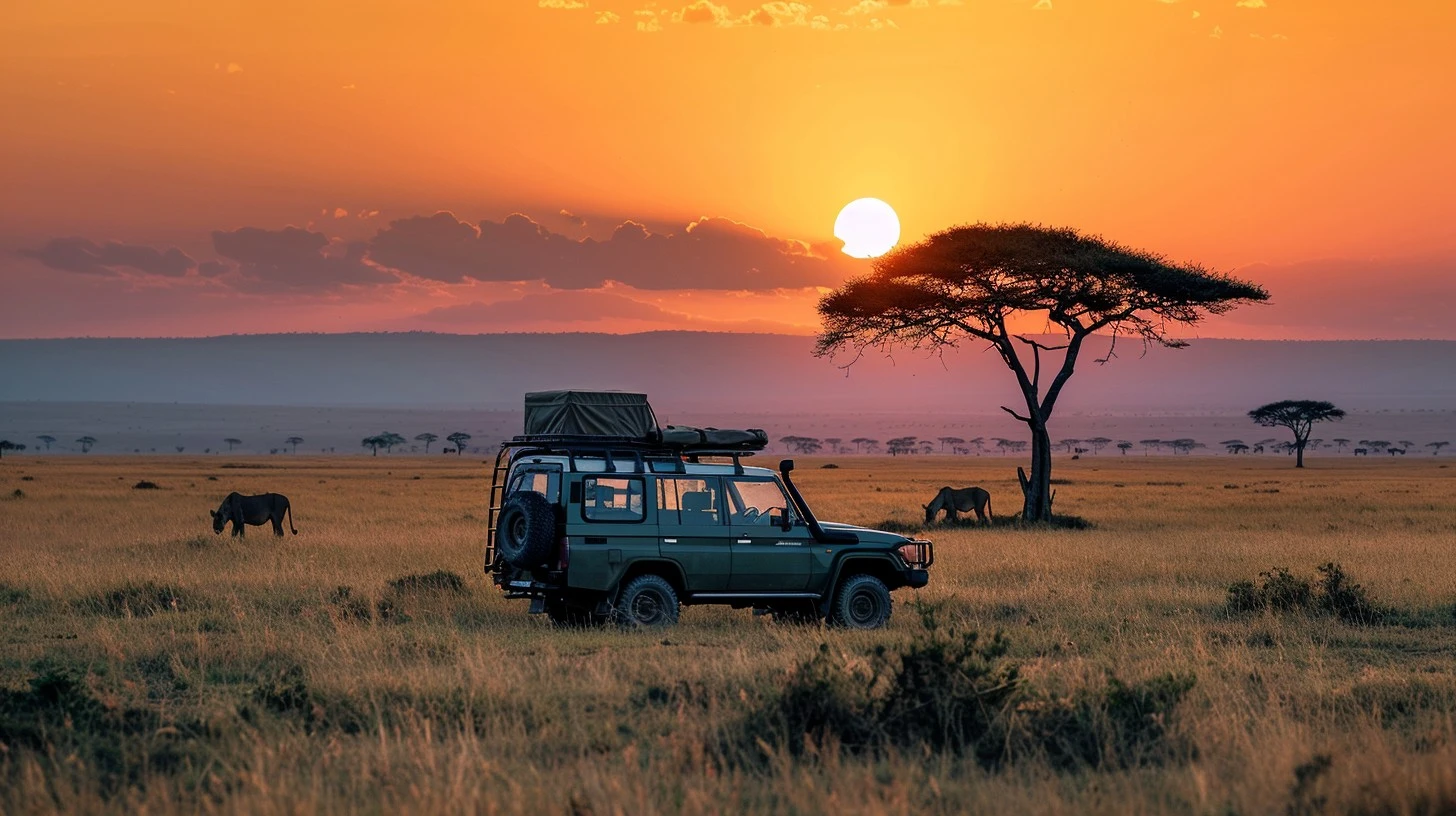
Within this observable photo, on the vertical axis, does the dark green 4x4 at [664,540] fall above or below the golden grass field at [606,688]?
above

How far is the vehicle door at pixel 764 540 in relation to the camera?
575 inches

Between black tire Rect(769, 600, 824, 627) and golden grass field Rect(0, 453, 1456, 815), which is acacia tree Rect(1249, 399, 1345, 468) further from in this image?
black tire Rect(769, 600, 824, 627)

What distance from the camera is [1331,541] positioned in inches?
1057

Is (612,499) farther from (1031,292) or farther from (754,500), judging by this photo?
(1031,292)

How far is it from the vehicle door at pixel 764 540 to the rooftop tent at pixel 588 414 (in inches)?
49.0

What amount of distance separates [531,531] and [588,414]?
2.24 metres

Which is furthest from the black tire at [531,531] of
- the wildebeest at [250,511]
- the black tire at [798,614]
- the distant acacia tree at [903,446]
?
the distant acacia tree at [903,446]

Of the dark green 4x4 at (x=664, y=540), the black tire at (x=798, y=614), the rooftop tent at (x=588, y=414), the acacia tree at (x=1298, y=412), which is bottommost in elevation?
the black tire at (x=798, y=614)

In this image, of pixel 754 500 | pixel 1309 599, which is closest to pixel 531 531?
pixel 754 500

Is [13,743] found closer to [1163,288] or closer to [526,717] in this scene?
[526,717]

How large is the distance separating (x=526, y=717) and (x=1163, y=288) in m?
29.0

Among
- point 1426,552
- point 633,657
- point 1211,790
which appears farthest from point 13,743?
point 1426,552

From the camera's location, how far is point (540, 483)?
A: 46.8 feet

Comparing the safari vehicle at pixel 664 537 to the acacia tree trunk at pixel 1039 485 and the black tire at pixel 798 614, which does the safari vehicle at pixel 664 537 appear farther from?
the acacia tree trunk at pixel 1039 485
